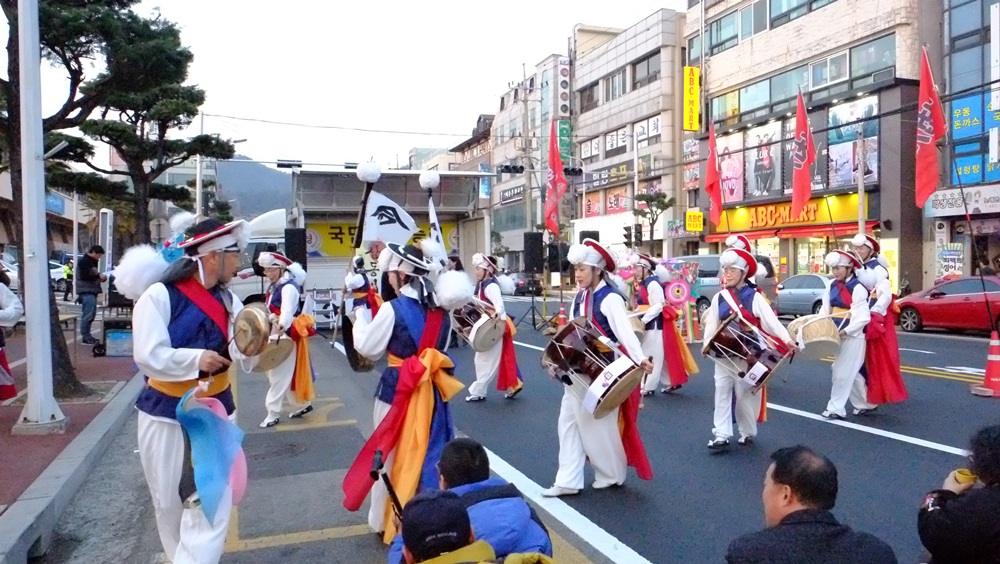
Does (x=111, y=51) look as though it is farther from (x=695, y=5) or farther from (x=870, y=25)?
(x=695, y=5)

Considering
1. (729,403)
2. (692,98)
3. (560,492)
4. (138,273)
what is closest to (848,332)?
(729,403)

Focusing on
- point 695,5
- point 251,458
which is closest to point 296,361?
point 251,458

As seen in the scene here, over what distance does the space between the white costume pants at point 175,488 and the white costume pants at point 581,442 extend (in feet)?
8.67

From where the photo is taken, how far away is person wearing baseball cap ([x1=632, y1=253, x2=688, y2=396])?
9953 millimetres

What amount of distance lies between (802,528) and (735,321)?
4.68 metres

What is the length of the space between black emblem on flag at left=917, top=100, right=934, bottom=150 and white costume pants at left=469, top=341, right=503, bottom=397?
1158 centimetres

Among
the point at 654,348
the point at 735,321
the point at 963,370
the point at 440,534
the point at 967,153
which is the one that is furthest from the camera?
the point at 967,153

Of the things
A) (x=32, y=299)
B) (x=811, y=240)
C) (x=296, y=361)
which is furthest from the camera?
(x=811, y=240)

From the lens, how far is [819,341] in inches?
305

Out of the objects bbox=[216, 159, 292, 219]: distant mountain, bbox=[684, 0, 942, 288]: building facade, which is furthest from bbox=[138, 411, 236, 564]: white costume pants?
bbox=[684, 0, 942, 288]: building facade

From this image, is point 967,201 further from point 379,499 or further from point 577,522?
point 379,499

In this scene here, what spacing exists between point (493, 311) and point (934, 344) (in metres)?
10.4

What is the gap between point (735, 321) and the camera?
6.83 meters

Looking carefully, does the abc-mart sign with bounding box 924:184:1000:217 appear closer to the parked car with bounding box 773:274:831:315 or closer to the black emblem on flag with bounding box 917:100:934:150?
the parked car with bounding box 773:274:831:315
